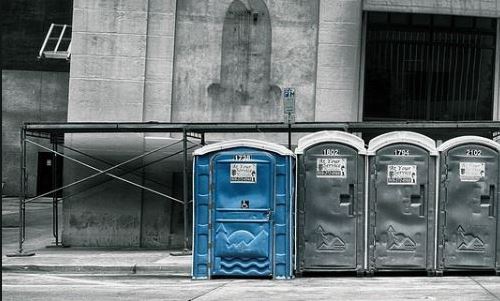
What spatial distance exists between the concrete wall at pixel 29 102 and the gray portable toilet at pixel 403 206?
23.9 metres

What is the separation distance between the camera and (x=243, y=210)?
34.1 ft

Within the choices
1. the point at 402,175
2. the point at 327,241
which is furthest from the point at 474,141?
the point at 327,241

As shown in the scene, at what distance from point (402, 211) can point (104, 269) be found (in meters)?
5.28

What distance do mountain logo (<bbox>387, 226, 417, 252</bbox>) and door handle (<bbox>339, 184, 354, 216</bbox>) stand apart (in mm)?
688

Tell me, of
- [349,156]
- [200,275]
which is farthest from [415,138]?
[200,275]

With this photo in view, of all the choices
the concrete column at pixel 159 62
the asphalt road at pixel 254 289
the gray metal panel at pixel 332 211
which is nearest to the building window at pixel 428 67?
the concrete column at pixel 159 62

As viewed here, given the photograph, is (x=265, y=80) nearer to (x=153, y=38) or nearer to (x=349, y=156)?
(x=153, y=38)

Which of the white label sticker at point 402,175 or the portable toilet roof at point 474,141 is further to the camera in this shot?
the white label sticker at point 402,175

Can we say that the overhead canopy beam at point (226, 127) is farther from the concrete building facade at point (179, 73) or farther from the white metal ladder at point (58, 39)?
the white metal ladder at point (58, 39)

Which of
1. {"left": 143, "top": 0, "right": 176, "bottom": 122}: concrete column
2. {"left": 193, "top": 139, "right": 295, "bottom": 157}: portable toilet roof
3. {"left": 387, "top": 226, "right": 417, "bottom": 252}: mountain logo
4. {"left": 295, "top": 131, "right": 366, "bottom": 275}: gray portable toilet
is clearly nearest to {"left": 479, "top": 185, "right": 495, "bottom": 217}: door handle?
{"left": 387, "top": 226, "right": 417, "bottom": 252}: mountain logo

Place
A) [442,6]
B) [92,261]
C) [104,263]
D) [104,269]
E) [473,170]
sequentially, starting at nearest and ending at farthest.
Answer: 1. [473,170]
2. [104,269]
3. [104,263]
4. [92,261]
5. [442,6]

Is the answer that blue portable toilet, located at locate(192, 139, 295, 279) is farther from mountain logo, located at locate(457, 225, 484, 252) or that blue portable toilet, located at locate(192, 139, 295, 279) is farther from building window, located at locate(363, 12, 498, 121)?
building window, located at locate(363, 12, 498, 121)

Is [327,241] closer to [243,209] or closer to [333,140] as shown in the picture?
[243,209]

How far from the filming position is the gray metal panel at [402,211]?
34.6ft
